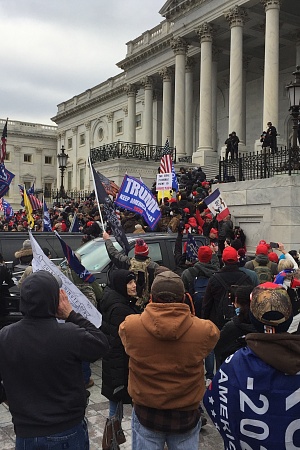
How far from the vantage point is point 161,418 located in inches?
121

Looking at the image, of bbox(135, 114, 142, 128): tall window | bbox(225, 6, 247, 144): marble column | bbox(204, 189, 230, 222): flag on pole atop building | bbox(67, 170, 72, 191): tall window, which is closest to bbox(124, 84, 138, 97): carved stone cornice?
bbox(135, 114, 142, 128): tall window

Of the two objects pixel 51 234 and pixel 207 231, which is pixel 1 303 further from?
pixel 207 231

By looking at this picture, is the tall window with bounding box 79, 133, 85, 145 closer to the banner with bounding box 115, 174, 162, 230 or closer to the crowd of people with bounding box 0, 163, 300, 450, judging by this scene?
the banner with bounding box 115, 174, 162, 230

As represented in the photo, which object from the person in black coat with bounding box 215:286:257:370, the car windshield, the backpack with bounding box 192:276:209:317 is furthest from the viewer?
the car windshield

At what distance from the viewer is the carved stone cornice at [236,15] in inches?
1113

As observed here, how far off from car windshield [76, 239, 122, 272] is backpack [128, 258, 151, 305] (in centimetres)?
215

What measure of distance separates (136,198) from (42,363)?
23.7 feet

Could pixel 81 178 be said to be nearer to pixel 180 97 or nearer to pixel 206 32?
A: pixel 180 97

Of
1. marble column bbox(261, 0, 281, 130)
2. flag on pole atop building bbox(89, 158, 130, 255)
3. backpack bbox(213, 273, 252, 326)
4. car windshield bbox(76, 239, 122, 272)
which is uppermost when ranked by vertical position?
marble column bbox(261, 0, 281, 130)

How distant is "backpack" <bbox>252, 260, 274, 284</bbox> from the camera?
270 inches

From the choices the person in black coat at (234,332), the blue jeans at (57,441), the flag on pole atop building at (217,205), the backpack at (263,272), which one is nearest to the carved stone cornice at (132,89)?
the flag on pole atop building at (217,205)

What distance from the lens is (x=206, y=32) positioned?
101 feet

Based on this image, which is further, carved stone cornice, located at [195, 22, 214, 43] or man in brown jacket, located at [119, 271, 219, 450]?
carved stone cornice, located at [195, 22, 214, 43]

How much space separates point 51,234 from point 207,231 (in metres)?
4.82
